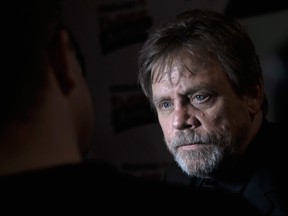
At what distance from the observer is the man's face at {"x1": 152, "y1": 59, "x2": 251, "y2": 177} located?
4.65ft

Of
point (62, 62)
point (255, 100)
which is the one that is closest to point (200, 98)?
point (255, 100)

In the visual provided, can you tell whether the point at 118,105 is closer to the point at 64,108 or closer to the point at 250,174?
the point at 250,174

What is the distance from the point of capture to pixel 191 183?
1.52m

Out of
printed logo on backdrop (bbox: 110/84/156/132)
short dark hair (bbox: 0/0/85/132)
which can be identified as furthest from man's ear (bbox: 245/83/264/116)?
short dark hair (bbox: 0/0/85/132)

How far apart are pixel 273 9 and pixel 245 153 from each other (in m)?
1.07

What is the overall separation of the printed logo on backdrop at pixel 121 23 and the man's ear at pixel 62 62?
168 centimetres

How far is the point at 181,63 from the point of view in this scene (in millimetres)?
1426

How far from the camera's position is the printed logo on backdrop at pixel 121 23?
2.24m

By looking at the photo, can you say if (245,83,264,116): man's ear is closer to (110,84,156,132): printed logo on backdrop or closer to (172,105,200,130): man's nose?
(172,105,200,130): man's nose

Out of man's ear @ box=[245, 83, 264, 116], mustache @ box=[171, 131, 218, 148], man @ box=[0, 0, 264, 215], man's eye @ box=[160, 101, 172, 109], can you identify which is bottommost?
mustache @ box=[171, 131, 218, 148]

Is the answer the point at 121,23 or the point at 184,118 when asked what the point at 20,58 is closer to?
the point at 184,118

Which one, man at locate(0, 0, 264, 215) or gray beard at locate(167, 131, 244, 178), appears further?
gray beard at locate(167, 131, 244, 178)

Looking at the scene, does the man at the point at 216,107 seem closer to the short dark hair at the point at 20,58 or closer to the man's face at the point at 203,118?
the man's face at the point at 203,118

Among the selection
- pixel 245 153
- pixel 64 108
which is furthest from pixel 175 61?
pixel 64 108
